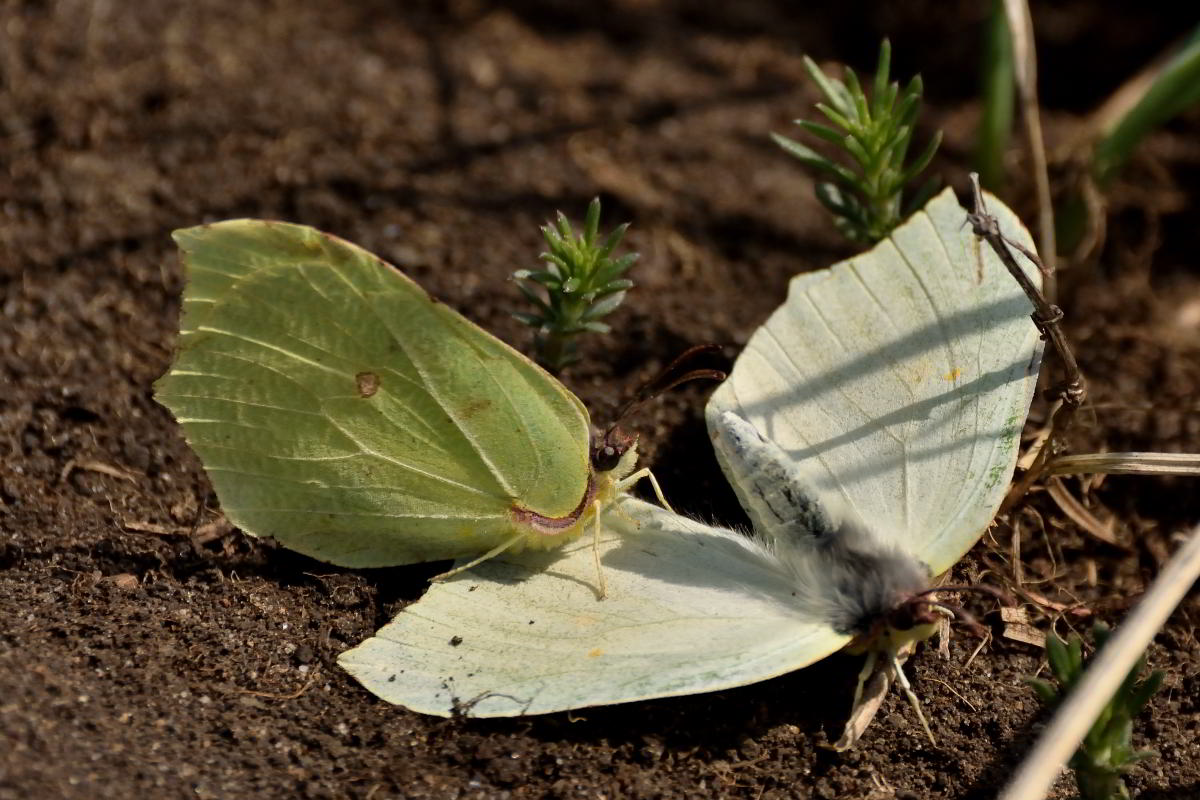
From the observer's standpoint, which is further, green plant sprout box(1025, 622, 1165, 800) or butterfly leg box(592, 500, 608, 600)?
butterfly leg box(592, 500, 608, 600)

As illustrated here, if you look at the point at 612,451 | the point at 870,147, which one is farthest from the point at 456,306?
the point at 870,147

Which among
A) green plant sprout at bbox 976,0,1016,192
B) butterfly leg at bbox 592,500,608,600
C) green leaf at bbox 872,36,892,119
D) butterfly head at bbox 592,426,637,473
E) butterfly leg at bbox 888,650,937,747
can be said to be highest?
green leaf at bbox 872,36,892,119

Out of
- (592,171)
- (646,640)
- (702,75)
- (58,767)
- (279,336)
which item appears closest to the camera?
(58,767)

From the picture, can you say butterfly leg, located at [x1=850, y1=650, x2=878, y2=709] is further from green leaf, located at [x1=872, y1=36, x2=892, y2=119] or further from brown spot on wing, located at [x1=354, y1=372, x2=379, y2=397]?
green leaf, located at [x1=872, y1=36, x2=892, y2=119]

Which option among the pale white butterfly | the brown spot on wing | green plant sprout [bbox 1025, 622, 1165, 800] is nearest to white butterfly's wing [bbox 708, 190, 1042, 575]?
the pale white butterfly

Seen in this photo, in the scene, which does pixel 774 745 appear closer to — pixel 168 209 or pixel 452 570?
pixel 452 570

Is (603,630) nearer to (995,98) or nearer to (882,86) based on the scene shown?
(882,86)

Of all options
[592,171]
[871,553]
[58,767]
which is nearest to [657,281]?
[592,171]
